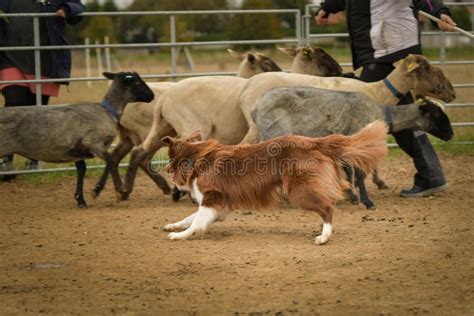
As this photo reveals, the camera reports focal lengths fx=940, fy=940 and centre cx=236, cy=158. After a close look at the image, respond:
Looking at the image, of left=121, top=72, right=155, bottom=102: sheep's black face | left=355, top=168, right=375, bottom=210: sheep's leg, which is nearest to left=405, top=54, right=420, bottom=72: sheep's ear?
left=355, top=168, right=375, bottom=210: sheep's leg

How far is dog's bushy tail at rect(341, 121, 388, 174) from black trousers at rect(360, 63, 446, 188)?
220 centimetres

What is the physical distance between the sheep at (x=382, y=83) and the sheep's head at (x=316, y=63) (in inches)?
32.7

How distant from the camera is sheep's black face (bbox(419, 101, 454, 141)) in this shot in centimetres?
919

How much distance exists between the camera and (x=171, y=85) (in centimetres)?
1002

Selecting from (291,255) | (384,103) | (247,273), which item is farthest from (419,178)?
(247,273)

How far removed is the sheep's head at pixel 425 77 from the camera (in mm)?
9266

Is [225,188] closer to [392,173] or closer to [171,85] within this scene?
[171,85]

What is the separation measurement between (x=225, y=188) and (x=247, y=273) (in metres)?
1.32

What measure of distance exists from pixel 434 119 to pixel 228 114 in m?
2.05

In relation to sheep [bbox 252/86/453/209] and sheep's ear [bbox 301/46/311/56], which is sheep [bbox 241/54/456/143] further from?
sheep's ear [bbox 301/46/311/56]

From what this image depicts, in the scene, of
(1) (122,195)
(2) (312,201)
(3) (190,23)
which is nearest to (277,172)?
(2) (312,201)

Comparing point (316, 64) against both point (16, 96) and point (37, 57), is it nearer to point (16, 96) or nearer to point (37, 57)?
point (37, 57)

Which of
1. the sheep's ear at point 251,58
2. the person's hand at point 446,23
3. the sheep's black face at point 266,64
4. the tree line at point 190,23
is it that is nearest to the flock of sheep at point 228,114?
the person's hand at point 446,23

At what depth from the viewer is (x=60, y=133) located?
361 inches
